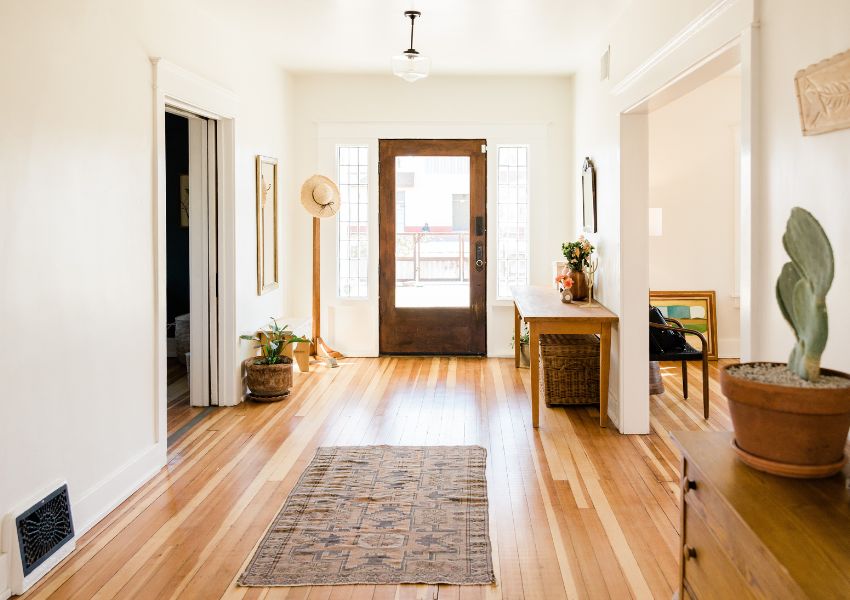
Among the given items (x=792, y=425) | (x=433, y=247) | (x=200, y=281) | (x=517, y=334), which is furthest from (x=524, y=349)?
(x=792, y=425)

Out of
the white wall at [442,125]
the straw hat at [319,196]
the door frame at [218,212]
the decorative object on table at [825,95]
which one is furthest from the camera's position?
the white wall at [442,125]

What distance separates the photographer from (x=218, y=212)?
5.13 m

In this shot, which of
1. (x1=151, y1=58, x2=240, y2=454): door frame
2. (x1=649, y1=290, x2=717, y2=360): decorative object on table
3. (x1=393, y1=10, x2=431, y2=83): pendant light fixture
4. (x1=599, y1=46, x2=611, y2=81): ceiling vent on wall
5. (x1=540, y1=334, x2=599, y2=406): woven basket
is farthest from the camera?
(x1=649, y1=290, x2=717, y2=360): decorative object on table

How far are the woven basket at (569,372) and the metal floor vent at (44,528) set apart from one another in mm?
3263

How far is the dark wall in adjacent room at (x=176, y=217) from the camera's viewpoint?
708 centimetres

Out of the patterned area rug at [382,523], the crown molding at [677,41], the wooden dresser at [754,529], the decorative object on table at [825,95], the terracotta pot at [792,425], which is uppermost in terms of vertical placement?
the crown molding at [677,41]

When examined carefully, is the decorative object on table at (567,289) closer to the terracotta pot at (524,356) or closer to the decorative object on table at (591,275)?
the decorative object on table at (591,275)

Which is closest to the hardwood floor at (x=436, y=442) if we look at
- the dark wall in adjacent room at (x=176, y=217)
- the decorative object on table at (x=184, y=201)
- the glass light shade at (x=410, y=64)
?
the dark wall in adjacent room at (x=176, y=217)

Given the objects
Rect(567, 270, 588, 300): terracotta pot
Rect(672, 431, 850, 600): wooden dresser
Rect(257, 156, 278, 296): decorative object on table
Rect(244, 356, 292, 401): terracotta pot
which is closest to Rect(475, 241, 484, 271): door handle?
Rect(567, 270, 588, 300): terracotta pot

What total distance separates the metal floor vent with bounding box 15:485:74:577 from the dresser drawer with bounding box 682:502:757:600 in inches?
88.2

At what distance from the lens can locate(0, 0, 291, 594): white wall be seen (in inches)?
104

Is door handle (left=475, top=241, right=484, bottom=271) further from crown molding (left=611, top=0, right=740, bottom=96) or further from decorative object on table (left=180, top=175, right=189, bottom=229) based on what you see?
decorative object on table (left=180, top=175, right=189, bottom=229)

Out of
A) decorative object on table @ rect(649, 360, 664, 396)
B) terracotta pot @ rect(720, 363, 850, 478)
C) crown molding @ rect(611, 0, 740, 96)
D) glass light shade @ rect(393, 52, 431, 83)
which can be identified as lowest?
decorative object on table @ rect(649, 360, 664, 396)

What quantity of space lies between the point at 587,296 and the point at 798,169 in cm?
323
